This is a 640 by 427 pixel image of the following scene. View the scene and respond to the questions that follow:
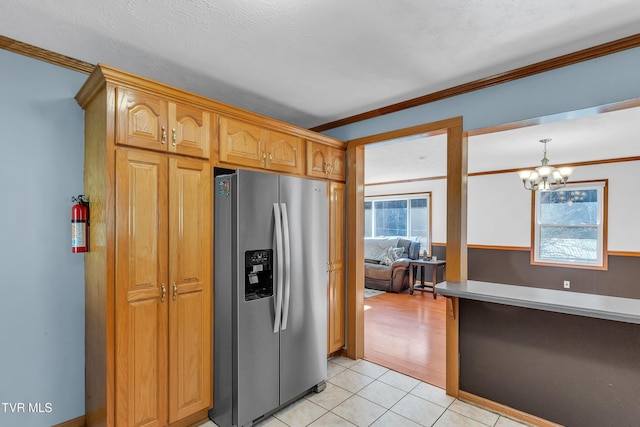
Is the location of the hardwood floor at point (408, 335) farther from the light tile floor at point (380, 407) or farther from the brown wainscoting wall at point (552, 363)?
the brown wainscoting wall at point (552, 363)

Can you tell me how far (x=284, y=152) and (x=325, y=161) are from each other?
559mm

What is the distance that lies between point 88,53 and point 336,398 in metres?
3.11

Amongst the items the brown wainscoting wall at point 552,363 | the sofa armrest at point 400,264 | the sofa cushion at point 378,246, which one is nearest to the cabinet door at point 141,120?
the brown wainscoting wall at point 552,363

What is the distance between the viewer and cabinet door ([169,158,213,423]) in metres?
1.97

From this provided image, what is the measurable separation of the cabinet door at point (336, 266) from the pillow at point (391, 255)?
11.9ft

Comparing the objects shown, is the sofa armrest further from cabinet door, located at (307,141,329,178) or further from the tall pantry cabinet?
the tall pantry cabinet

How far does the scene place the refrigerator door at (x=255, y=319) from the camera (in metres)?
2.06

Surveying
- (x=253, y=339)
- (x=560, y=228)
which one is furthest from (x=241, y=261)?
(x=560, y=228)

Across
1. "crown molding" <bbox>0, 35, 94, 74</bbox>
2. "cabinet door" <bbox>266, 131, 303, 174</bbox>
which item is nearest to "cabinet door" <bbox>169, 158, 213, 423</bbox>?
"cabinet door" <bbox>266, 131, 303, 174</bbox>

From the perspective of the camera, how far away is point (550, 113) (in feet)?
6.88

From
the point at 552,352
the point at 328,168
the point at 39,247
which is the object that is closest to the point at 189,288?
the point at 39,247

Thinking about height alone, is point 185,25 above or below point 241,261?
above

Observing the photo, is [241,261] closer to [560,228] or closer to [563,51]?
[563,51]

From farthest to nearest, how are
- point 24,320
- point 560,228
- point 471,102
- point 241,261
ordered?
point 560,228 < point 471,102 < point 241,261 < point 24,320
